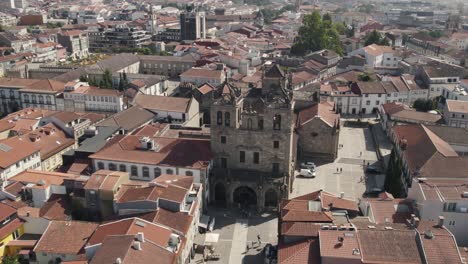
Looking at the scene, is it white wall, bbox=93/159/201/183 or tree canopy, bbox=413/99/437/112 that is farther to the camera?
tree canopy, bbox=413/99/437/112

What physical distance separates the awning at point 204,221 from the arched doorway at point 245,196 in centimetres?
551

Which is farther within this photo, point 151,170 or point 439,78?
point 439,78

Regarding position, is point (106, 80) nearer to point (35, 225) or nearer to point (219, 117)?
point (219, 117)

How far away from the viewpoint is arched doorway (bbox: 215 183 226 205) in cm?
5850

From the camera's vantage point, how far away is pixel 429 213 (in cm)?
4625

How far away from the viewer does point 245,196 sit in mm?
58562

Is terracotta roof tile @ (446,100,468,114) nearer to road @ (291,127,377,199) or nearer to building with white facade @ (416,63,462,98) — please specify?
road @ (291,127,377,199)

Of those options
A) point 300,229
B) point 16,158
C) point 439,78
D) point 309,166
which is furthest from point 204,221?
point 439,78

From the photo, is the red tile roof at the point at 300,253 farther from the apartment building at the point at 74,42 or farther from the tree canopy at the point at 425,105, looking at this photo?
the apartment building at the point at 74,42

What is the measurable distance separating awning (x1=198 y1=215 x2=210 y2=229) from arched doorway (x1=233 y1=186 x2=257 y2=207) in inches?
217

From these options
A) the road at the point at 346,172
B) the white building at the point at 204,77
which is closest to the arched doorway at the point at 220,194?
the road at the point at 346,172

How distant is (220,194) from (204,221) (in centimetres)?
645

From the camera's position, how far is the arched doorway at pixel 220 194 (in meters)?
58.5

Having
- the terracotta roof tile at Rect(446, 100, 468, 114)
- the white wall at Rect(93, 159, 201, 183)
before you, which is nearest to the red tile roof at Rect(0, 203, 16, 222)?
the white wall at Rect(93, 159, 201, 183)
